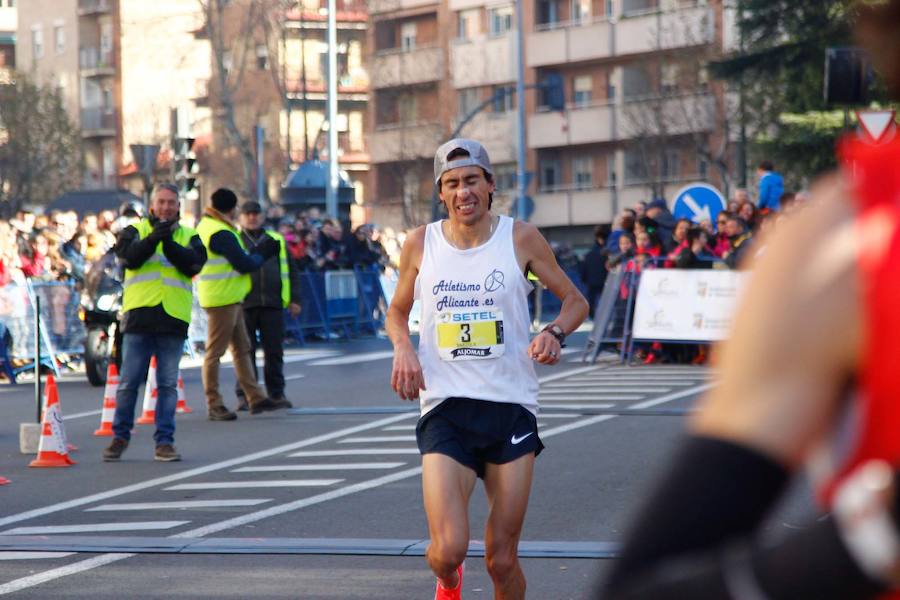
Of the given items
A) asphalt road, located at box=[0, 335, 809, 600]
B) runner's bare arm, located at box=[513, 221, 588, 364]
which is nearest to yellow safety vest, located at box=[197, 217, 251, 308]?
asphalt road, located at box=[0, 335, 809, 600]

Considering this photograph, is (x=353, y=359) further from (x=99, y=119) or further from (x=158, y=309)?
(x=99, y=119)

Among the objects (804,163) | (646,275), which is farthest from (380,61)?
(646,275)

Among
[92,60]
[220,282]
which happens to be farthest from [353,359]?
[92,60]

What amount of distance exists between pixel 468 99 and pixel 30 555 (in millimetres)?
68165

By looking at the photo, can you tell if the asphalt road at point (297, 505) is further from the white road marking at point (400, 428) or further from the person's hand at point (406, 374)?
the person's hand at point (406, 374)

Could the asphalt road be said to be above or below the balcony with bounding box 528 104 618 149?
below

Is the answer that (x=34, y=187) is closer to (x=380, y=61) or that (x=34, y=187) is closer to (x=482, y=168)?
(x=380, y=61)

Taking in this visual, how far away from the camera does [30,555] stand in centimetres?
873

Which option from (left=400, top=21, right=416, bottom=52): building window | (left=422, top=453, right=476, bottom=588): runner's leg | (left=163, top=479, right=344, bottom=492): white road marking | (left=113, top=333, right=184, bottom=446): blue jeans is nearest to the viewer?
(left=422, top=453, right=476, bottom=588): runner's leg

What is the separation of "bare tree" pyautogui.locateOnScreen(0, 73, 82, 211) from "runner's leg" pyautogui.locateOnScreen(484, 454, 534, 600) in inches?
2550

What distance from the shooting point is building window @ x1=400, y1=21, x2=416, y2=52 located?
258ft

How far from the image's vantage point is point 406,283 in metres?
6.44

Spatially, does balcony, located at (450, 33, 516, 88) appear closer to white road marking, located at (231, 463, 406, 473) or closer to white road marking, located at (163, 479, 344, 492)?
white road marking, located at (231, 463, 406, 473)

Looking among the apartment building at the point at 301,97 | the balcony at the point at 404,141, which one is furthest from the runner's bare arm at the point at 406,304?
the apartment building at the point at 301,97
